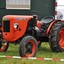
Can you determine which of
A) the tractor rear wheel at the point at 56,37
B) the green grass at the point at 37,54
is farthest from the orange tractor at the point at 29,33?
the green grass at the point at 37,54

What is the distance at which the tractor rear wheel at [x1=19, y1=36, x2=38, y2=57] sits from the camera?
1046 centimetres

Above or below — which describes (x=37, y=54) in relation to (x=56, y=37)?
below

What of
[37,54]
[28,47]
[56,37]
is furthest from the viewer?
[56,37]

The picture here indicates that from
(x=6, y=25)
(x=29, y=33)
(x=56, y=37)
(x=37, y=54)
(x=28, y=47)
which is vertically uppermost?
(x=6, y=25)

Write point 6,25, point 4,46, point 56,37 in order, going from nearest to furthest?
1. point 6,25
2. point 56,37
3. point 4,46

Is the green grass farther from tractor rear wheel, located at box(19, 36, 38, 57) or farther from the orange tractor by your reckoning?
tractor rear wheel, located at box(19, 36, 38, 57)

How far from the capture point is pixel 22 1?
53.1ft

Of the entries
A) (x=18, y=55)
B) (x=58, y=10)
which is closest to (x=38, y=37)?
(x=18, y=55)

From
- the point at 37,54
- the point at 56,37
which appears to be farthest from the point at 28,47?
the point at 56,37

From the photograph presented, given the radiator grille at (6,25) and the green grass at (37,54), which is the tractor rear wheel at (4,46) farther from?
the radiator grille at (6,25)

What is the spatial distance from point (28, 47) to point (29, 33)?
2.67 ft

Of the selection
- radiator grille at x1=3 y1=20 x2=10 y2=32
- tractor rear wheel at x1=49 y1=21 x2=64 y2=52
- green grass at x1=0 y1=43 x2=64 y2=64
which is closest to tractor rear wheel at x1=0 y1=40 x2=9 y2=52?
green grass at x1=0 y1=43 x2=64 y2=64

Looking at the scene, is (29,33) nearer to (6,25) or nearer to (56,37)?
(6,25)

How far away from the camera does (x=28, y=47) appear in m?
10.8
